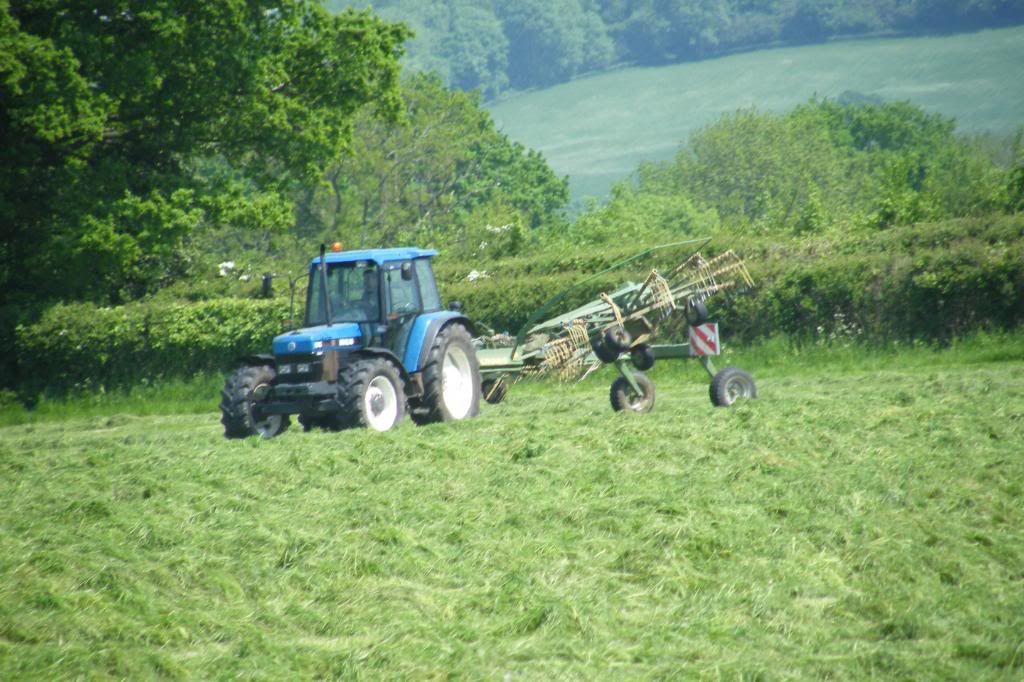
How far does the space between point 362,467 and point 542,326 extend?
208 inches

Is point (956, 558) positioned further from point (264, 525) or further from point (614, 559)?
point (264, 525)

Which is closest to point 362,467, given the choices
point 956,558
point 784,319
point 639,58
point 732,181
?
point 956,558

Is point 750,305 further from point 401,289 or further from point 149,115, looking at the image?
point 149,115

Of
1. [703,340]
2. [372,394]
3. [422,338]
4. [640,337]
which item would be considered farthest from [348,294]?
[703,340]

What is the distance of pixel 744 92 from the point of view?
397 ft

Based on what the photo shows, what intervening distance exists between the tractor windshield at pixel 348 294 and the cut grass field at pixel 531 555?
2.74 metres

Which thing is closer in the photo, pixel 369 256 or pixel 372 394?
pixel 372 394

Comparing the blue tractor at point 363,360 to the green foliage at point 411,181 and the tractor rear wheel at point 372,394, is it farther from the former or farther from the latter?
the green foliage at point 411,181

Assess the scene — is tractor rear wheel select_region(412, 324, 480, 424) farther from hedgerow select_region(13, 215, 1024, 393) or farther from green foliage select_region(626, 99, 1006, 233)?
green foliage select_region(626, 99, 1006, 233)

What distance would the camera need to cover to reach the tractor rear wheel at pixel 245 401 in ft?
42.8

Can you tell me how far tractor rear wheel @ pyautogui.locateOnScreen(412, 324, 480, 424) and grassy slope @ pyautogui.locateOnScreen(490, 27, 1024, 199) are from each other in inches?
3365

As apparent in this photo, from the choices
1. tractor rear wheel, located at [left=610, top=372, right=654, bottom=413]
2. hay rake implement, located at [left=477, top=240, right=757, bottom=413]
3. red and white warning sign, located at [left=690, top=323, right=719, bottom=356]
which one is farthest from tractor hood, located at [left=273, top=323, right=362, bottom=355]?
red and white warning sign, located at [left=690, top=323, right=719, bottom=356]

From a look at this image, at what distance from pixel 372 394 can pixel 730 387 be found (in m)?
4.08

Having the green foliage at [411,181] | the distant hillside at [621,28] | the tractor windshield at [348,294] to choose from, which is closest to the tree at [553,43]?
the distant hillside at [621,28]
